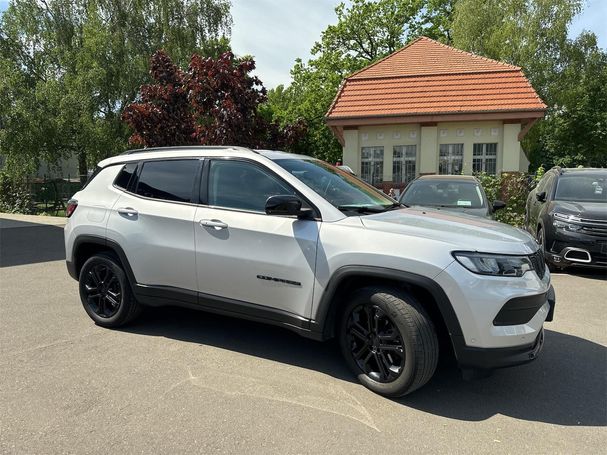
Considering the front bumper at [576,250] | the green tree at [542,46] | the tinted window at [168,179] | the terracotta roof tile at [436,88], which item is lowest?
the front bumper at [576,250]

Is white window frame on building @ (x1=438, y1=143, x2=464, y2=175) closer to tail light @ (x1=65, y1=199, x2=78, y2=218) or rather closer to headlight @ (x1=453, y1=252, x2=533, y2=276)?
tail light @ (x1=65, y1=199, x2=78, y2=218)

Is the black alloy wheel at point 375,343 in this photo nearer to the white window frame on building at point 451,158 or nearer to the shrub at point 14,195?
the white window frame on building at point 451,158

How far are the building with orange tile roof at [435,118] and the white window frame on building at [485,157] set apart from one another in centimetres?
3

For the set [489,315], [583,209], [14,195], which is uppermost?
[583,209]

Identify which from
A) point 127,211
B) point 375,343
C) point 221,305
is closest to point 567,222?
point 375,343

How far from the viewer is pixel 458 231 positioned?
349 centimetres

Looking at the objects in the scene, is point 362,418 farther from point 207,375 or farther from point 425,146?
point 425,146

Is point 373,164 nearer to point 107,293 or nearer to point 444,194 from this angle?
point 444,194

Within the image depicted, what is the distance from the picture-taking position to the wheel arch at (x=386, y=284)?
10.5 ft

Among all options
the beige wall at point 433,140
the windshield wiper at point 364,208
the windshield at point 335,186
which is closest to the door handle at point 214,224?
the windshield at point 335,186

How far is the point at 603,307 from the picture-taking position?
5.91 metres

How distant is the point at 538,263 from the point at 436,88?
15341 millimetres

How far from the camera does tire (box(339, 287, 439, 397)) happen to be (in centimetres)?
329

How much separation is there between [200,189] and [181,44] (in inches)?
854
